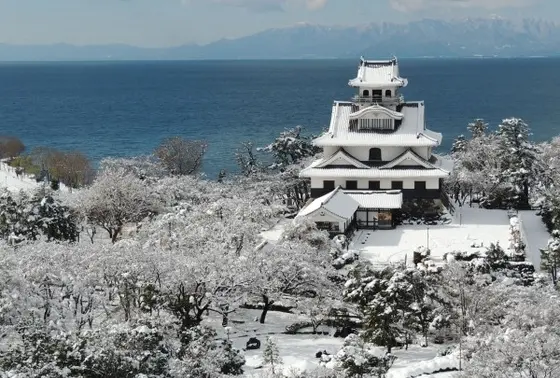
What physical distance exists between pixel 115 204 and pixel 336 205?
14.7 m

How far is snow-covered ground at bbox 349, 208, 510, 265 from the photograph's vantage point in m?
42.4

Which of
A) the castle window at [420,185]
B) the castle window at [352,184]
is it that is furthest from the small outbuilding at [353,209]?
the castle window at [420,185]

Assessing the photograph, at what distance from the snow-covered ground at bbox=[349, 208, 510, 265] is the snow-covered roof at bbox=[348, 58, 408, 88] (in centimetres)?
1207

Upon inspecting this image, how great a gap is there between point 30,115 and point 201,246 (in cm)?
13868

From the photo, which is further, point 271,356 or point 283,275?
point 283,275

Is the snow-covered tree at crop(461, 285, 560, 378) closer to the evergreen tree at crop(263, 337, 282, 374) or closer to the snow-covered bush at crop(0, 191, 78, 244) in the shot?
the evergreen tree at crop(263, 337, 282, 374)

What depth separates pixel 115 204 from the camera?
47.4 metres

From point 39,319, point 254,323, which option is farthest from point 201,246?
point 39,319

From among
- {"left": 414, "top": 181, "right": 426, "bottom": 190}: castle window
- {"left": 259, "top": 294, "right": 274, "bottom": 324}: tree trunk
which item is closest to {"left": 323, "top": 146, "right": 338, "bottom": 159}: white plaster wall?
{"left": 414, "top": 181, "right": 426, "bottom": 190}: castle window

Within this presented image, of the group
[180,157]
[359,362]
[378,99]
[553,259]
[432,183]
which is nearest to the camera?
[359,362]

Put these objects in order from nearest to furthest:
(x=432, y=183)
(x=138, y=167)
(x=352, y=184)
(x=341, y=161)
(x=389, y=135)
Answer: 1. (x=432, y=183)
2. (x=352, y=184)
3. (x=341, y=161)
4. (x=389, y=135)
5. (x=138, y=167)

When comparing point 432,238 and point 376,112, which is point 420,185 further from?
point 432,238

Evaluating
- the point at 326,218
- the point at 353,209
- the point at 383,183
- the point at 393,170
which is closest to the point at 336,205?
the point at 353,209

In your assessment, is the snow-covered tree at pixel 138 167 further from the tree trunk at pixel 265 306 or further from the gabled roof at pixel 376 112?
the tree trunk at pixel 265 306
